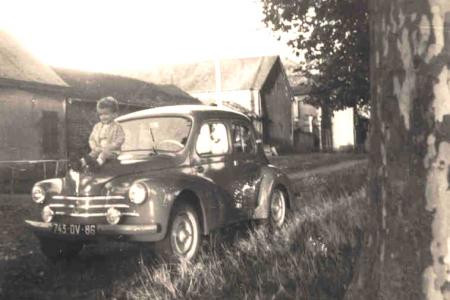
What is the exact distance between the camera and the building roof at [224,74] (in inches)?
1737

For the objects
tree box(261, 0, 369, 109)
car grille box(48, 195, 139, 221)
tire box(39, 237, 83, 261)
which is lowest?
tire box(39, 237, 83, 261)

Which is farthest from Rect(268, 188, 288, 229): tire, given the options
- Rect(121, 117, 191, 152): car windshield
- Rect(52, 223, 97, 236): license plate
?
Rect(52, 223, 97, 236): license plate

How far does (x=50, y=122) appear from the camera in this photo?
23156 mm

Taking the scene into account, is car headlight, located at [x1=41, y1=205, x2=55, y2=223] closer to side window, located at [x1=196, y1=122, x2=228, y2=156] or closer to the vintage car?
the vintage car

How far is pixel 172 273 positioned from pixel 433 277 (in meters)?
2.95

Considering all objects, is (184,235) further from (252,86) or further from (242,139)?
(252,86)

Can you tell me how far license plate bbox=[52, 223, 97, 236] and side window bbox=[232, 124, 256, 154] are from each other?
2.46 meters

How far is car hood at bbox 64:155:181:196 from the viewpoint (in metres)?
6.19

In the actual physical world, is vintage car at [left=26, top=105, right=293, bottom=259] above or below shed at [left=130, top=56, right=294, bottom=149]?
below

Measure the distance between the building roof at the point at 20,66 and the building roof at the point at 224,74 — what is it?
2130cm

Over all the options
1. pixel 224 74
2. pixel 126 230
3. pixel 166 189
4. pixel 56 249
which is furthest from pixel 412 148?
pixel 224 74

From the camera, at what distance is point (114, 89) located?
29.5 m

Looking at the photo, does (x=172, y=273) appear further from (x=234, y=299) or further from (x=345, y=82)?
(x=345, y=82)

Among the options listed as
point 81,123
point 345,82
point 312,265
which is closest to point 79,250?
point 312,265
